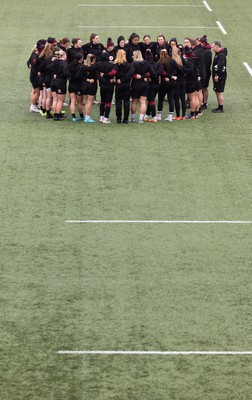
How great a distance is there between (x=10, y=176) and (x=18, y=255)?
428 centimetres

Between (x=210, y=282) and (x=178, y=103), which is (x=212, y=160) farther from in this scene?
(x=210, y=282)

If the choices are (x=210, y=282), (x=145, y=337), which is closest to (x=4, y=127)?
(x=210, y=282)

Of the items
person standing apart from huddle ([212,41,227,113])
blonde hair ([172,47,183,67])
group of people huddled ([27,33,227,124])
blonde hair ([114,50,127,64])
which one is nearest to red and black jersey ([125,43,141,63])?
group of people huddled ([27,33,227,124])

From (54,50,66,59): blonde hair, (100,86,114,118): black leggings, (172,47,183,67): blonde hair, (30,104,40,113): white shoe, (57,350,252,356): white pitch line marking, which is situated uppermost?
(57,350,252,356): white pitch line marking

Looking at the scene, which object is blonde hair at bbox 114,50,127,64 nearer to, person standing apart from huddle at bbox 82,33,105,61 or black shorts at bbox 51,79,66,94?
black shorts at bbox 51,79,66,94

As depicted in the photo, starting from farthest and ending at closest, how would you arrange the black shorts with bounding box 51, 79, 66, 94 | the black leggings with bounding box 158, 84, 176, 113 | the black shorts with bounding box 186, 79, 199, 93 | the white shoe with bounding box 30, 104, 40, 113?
the white shoe with bounding box 30, 104, 40, 113 → the black shorts with bounding box 186, 79, 199, 93 → the black leggings with bounding box 158, 84, 176, 113 → the black shorts with bounding box 51, 79, 66, 94

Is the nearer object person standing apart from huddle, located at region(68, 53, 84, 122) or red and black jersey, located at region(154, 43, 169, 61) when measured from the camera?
person standing apart from huddle, located at region(68, 53, 84, 122)

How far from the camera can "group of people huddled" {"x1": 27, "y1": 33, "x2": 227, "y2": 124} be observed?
24.6 metres

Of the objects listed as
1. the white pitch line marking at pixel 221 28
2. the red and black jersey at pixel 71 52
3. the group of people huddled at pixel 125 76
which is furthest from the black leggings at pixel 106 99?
the white pitch line marking at pixel 221 28

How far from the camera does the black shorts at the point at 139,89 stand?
81.3 feet

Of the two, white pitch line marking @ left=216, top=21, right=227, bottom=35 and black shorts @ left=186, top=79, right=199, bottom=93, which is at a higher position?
black shorts @ left=186, top=79, right=199, bottom=93

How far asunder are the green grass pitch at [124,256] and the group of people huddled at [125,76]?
0.47 meters

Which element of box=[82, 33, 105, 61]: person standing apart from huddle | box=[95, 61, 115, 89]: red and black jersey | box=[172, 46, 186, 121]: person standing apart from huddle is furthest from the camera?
box=[82, 33, 105, 61]: person standing apart from huddle

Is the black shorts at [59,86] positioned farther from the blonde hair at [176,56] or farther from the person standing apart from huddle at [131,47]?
the blonde hair at [176,56]
